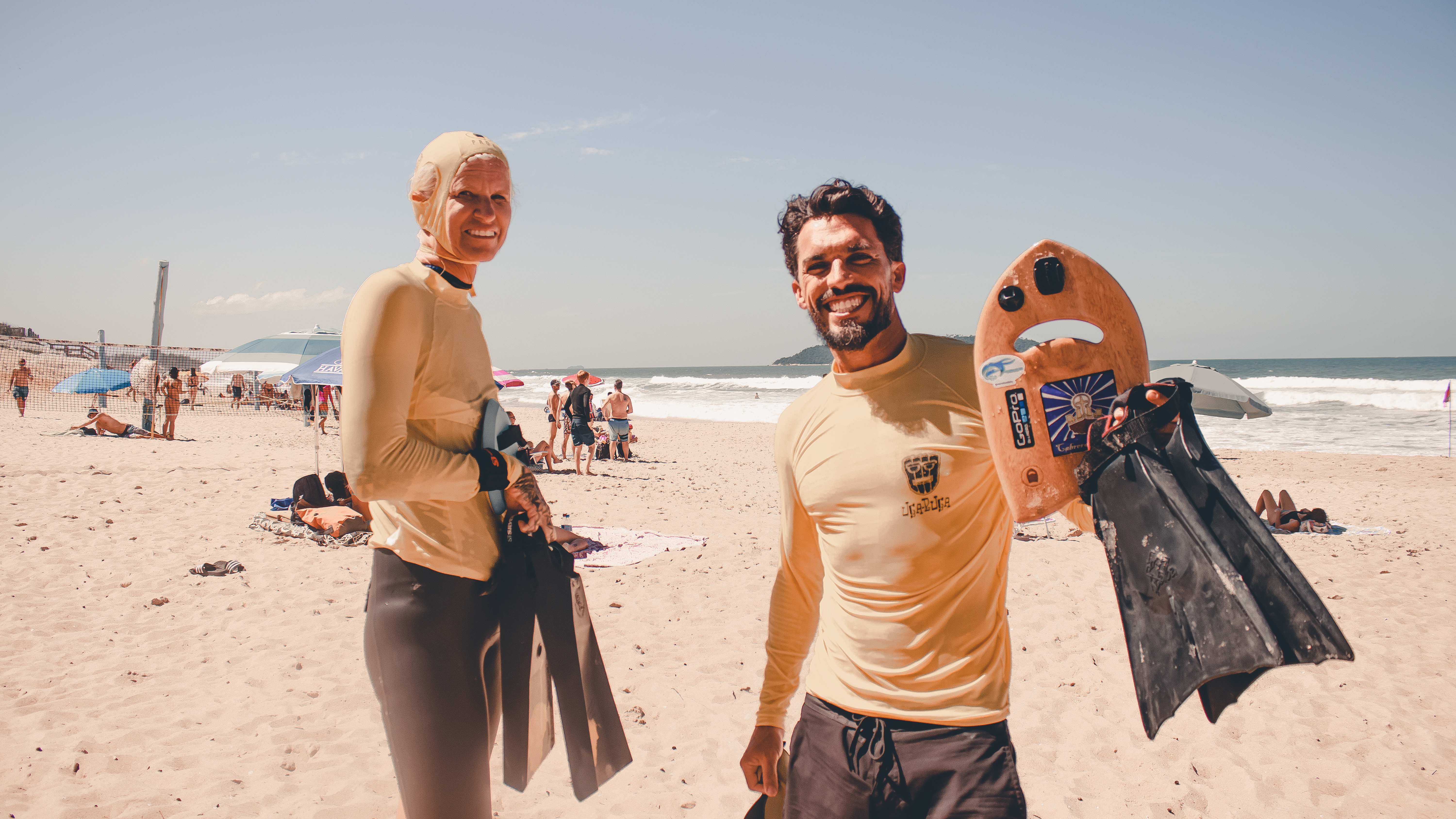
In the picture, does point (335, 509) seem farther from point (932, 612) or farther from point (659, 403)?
point (659, 403)

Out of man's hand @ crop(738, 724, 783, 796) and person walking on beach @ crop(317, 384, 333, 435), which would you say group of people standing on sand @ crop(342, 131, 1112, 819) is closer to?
man's hand @ crop(738, 724, 783, 796)

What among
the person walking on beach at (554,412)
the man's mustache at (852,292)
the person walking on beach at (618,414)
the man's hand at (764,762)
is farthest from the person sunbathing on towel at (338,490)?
the man's mustache at (852,292)

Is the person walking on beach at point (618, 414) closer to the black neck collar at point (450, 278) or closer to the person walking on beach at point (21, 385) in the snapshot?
the black neck collar at point (450, 278)

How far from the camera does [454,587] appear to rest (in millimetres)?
1829

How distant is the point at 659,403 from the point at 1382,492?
35924mm

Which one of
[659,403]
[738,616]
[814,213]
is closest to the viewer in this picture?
[814,213]

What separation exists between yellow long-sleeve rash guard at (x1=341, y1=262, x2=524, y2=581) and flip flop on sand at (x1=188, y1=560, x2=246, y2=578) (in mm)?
6385

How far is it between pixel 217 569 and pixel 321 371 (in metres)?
3.19

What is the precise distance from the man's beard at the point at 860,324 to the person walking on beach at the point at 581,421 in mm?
11717

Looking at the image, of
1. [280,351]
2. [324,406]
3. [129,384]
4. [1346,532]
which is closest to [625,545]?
[1346,532]

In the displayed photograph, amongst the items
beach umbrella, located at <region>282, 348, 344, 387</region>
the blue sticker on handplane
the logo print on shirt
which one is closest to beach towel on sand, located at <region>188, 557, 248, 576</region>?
beach umbrella, located at <region>282, 348, 344, 387</region>

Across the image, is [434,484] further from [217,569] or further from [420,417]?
[217,569]

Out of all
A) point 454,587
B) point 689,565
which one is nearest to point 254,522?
point 689,565

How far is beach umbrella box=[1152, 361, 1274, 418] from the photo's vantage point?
1175 cm
